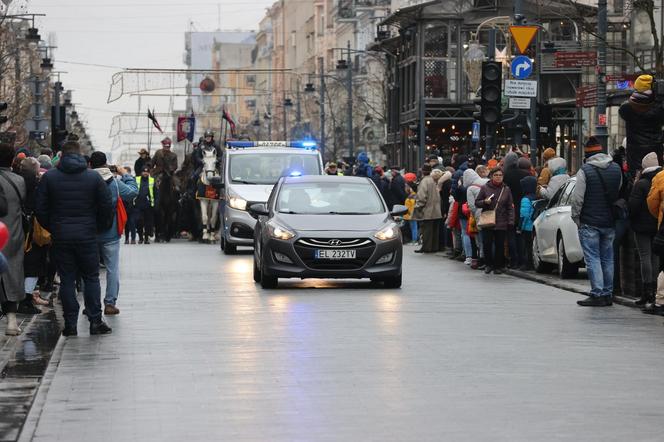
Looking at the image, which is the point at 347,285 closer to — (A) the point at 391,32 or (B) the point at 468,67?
(B) the point at 468,67

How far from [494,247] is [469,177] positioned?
2.58 metres

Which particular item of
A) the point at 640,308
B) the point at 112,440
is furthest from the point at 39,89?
the point at 112,440

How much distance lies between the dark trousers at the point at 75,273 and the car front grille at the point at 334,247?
6.43 m

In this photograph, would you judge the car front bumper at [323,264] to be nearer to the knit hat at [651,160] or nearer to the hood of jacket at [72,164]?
the knit hat at [651,160]

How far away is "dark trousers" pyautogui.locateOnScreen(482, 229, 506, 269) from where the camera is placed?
90.7 ft

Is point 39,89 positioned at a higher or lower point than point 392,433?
higher

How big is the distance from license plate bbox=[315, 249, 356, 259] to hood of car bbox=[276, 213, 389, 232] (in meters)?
0.32

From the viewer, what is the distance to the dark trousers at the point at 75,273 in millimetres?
16656

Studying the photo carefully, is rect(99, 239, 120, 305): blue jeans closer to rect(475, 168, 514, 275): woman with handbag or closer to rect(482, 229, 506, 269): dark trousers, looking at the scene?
rect(475, 168, 514, 275): woman with handbag

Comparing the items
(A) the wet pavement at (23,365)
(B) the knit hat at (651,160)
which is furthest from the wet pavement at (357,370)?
(B) the knit hat at (651,160)

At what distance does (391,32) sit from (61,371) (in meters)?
74.6

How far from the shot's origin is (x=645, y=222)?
19.6m

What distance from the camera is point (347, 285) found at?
24109 mm

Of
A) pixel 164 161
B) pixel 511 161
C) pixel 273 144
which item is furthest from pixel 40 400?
pixel 164 161
